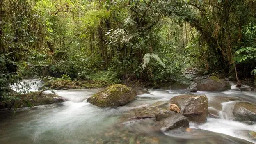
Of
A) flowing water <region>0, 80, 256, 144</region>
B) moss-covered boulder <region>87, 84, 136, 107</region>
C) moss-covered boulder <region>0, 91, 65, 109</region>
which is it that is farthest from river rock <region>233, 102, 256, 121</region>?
moss-covered boulder <region>0, 91, 65, 109</region>

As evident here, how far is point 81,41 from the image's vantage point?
13.9 m

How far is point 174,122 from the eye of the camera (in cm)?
522

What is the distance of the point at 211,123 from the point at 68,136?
3.50 meters

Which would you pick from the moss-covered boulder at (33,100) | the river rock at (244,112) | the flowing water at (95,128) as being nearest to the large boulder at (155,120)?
the flowing water at (95,128)

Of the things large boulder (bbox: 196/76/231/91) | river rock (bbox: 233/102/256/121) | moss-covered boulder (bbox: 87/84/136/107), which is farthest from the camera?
large boulder (bbox: 196/76/231/91)

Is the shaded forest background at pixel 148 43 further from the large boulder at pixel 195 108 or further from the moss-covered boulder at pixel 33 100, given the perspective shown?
the large boulder at pixel 195 108

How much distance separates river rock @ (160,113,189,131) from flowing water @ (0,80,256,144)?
135 millimetres

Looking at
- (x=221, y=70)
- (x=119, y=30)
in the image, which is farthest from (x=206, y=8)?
(x=119, y=30)

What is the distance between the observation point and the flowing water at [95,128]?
485 centimetres

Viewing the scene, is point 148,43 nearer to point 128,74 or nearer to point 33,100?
point 128,74

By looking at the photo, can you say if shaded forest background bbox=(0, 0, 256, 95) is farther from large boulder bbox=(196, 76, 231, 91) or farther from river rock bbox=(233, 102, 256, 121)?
river rock bbox=(233, 102, 256, 121)

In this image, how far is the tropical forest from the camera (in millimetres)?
5383

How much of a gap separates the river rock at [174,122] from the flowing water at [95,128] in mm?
135

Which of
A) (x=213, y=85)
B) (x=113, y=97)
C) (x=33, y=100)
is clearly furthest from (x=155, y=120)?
(x=213, y=85)
